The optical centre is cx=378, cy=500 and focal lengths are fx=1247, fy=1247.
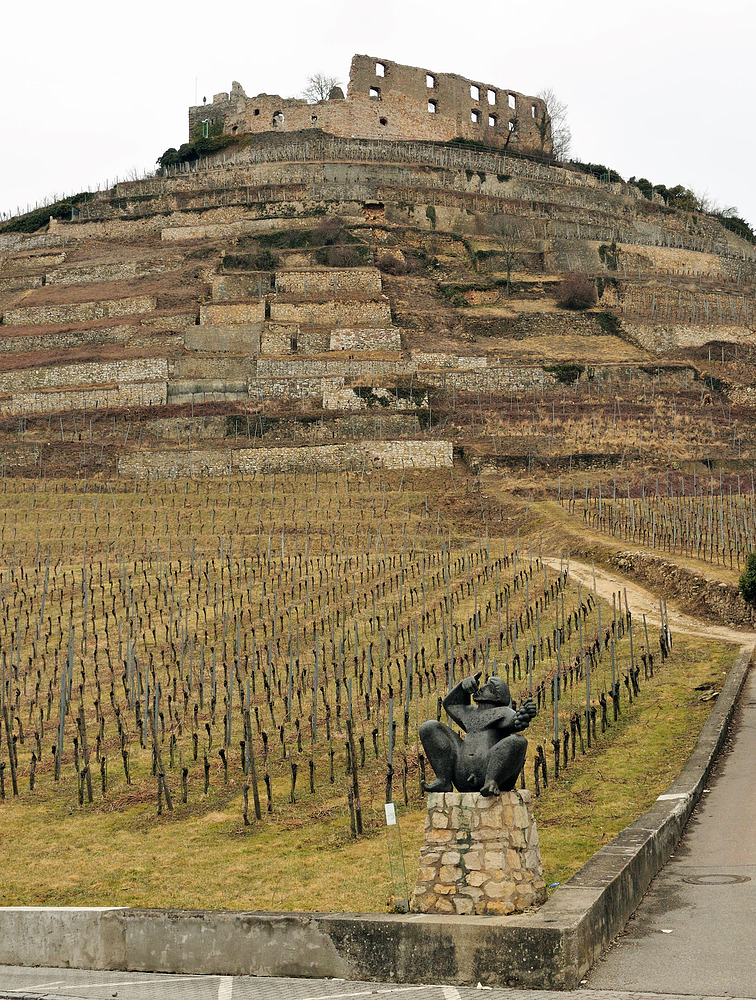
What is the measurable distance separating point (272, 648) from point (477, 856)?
14.7 metres

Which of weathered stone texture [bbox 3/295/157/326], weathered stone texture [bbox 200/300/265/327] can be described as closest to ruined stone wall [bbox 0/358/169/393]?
weathered stone texture [bbox 200/300/265/327]

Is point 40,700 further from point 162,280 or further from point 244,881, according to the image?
point 162,280

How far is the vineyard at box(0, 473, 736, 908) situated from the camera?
17.1 metres

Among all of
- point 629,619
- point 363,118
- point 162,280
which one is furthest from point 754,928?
point 363,118

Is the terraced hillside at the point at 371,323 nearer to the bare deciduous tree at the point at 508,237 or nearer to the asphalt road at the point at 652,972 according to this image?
the bare deciduous tree at the point at 508,237

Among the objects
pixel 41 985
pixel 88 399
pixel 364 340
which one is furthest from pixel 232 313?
pixel 41 985

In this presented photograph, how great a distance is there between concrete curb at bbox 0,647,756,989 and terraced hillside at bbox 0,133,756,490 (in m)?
33.9

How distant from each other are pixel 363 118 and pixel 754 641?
71.0 meters

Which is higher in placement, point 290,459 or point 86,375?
point 86,375

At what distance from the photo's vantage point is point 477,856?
10570mm

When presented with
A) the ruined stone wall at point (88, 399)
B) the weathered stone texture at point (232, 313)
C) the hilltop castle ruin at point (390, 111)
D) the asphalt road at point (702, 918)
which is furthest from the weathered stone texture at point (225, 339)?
the asphalt road at point (702, 918)

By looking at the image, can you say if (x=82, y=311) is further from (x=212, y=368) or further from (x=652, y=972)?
(x=652, y=972)

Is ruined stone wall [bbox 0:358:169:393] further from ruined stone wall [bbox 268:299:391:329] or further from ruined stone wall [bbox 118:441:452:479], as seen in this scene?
ruined stone wall [bbox 118:441:452:479]

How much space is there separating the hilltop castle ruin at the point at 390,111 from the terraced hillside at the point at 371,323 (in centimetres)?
257
